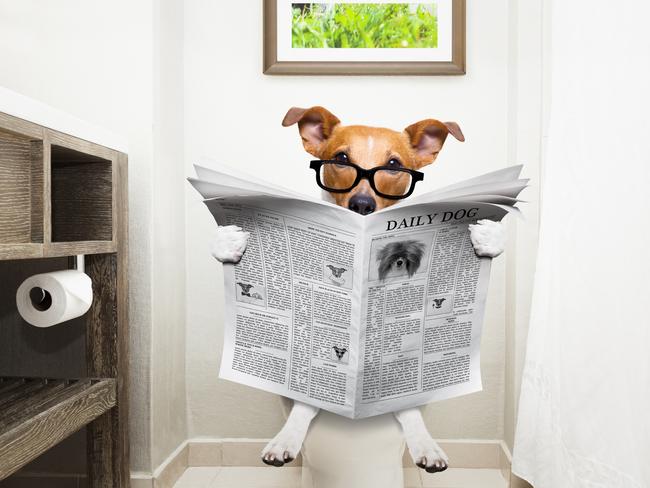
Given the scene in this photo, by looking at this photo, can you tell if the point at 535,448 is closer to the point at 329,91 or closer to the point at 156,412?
the point at 156,412

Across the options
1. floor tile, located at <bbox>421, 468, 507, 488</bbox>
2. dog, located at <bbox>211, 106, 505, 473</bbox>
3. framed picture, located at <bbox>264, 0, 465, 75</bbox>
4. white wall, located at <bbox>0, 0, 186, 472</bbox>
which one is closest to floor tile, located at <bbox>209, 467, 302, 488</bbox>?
white wall, located at <bbox>0, 0, 186, 472</bbox>

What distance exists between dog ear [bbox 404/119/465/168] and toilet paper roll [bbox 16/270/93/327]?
746mm

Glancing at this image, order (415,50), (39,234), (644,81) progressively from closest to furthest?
(644,81) < (39,234) < (415,50)

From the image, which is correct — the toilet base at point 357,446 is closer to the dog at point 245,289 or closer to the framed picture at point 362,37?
the dog at point 245,289

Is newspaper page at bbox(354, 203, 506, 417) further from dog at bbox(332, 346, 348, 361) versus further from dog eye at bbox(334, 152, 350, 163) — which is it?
dog eye at bbox(334, 152, 350, 163)

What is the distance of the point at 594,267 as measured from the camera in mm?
864

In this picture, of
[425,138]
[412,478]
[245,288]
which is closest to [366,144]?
[425,138]

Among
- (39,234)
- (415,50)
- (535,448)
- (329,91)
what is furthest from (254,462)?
(415,50)

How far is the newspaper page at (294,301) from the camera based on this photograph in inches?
32.2

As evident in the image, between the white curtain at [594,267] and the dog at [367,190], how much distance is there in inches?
7.1

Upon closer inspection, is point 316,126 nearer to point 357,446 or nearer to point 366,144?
point 366,144

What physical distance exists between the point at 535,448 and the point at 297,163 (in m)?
0.98

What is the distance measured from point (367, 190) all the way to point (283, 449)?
489 millimetres

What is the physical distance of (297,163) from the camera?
60.3 inches
